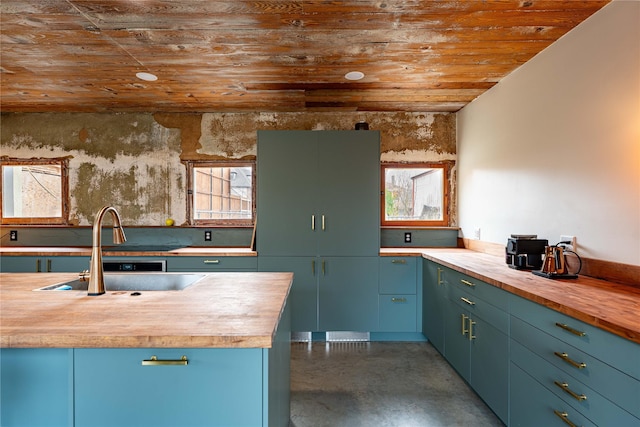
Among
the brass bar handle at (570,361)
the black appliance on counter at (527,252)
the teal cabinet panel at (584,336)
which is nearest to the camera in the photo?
the teal cabinet panel at (584,336)

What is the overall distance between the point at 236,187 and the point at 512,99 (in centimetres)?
297

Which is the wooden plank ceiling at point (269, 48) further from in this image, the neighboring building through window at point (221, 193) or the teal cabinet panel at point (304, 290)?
the teal cabinet panel at point (304, 290)

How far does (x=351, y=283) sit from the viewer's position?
11.4 feet

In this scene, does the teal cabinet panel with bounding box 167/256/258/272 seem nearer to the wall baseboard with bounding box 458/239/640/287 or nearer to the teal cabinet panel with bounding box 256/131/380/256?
the teal cabinet panel with bounding box 256/131/380/256

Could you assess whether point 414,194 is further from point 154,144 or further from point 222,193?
point 154,144

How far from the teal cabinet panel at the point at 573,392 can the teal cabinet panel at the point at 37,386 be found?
1.86m

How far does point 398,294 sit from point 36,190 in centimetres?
437

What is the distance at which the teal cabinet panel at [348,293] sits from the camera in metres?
3.47

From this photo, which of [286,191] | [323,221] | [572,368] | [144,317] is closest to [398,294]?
[323,221]

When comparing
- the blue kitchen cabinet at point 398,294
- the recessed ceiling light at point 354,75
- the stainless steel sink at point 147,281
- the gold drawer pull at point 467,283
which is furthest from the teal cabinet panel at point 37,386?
the blue kitchen cabinet at point 398,294

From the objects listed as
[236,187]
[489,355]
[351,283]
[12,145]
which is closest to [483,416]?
[489,355]

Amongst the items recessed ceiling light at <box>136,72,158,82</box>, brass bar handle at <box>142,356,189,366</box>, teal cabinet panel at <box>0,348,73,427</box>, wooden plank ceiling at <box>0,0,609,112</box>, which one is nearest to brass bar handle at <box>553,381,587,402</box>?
brass bar handle at <box>142,356,189,366</box>

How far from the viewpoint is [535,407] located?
1678 millimetres

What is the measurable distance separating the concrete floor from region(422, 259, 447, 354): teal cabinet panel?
0.17 m
